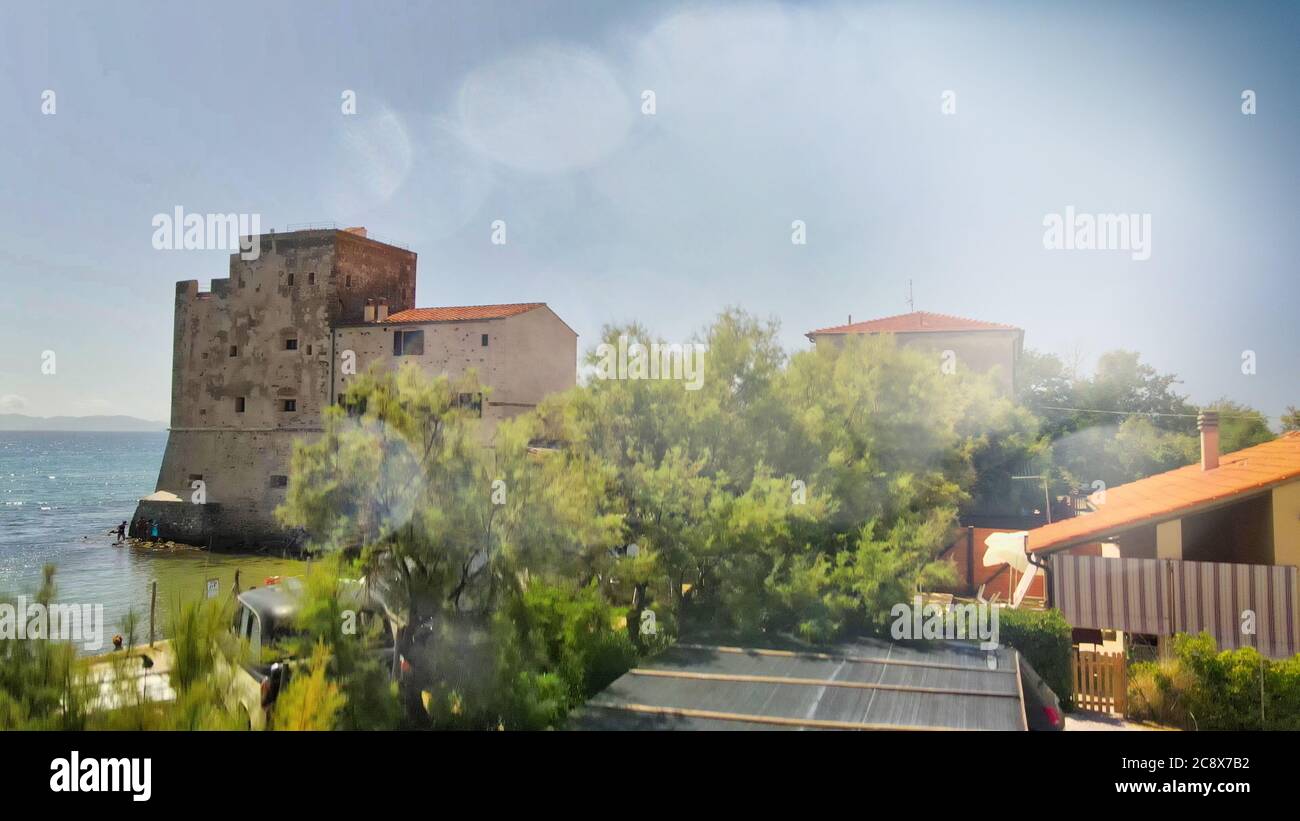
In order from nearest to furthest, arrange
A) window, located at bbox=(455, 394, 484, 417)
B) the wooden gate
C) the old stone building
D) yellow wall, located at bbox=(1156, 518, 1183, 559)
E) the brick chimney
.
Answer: window, located at bbox=(455, 394, 484, 417), the wooden gate, yellow wall, located at bbox=(1156, 518, 1183, 559), the brick chimney, the old stone building

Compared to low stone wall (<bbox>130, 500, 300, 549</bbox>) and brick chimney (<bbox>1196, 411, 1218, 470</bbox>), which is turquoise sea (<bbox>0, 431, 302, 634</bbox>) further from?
brick chimney (<bbox>1196, 411, 1218, 470</bbox>)

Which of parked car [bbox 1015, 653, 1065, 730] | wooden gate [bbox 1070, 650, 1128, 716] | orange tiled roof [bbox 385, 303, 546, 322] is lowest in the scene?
wooden gate [bbox 1070, 650, 1128, 716]

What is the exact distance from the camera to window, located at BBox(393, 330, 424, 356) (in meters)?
30.3

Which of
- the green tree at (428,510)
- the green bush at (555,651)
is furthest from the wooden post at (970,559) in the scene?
the green tree at (428,510)

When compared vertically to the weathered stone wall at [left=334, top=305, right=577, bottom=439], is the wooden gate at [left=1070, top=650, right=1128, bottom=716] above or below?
below

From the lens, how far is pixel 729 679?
7.33 m

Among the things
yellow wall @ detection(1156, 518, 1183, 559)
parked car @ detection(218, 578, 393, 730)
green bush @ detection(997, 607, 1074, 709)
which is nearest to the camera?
parked car @ detection(218, 578, 393, 730)

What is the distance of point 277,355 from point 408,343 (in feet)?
24.1

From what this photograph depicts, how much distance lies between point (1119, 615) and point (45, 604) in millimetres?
12216

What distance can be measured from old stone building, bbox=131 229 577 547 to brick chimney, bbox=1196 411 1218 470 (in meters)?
21.1

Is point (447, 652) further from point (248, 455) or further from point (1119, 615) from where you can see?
point (248, 455)

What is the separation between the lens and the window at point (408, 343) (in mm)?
30277

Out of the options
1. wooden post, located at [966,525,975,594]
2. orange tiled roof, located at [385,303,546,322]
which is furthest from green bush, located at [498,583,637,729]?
orange tiled roof, located at [385,303,546,322]
